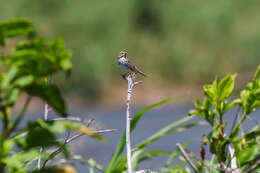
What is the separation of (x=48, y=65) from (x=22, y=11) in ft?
37.8

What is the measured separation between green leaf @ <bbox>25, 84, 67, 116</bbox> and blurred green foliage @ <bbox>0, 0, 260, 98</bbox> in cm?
1082

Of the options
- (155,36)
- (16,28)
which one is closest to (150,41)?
(155,36)

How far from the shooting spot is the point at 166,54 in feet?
38.8

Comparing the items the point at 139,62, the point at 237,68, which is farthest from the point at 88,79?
the point at 237,68

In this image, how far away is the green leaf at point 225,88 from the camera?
33.0 inches

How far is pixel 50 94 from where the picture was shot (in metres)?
0.50

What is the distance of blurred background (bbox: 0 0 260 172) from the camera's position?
11.4m

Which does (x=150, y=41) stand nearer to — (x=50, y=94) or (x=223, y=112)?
(x=223, y=112)

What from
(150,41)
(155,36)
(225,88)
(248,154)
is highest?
(155,36)

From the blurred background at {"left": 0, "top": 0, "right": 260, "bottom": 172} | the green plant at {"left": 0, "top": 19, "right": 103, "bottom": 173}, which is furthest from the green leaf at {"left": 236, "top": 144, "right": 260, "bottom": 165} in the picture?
the blurred background at {"left": 0, "top": 0, "right": 260, "bottom": 172}

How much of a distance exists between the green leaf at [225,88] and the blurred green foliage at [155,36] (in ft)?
34.5

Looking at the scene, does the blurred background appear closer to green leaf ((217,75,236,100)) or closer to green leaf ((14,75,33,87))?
green leaf ((217,75,236,100))

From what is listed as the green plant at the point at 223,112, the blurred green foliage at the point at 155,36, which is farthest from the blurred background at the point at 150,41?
the green plant at the point at 223,112

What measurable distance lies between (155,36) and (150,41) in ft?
0.61
